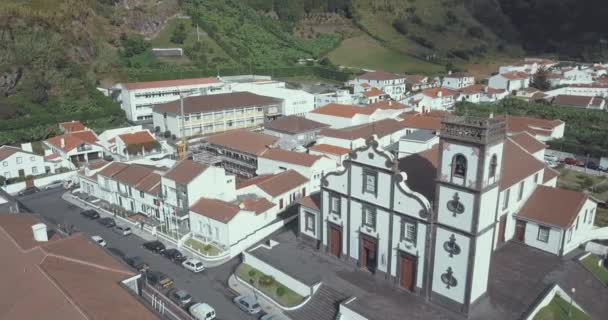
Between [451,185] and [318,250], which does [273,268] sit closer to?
[318,250]

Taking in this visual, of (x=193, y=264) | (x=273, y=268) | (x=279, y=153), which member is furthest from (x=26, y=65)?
(x=273, y=268)

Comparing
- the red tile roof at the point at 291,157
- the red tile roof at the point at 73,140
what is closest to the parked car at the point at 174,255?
the red tile roof at the point at 291,157

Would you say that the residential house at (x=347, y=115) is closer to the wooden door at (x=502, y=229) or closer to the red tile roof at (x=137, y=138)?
the red tile roof at (x=137, y=138)

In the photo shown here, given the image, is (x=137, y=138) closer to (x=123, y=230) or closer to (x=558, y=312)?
(x=123, y=230)

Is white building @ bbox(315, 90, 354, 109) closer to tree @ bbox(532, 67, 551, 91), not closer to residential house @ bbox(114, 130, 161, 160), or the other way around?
residential house @ bbox(114, 130, 161, 160)

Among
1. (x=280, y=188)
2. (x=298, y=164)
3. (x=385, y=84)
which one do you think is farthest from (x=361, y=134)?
(x=385, y=84)

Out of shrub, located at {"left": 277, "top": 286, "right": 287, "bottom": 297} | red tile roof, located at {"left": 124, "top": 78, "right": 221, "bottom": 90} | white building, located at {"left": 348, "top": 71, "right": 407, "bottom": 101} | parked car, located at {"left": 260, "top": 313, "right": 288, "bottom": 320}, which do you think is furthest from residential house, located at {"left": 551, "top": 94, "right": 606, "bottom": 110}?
parked car, located at {"left": 260, "top": 313, "right": 288, "bottom": 320}

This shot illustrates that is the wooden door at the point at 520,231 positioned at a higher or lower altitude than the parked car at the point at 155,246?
higher
